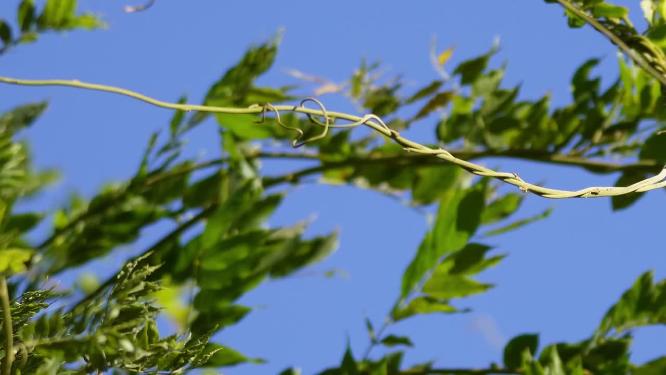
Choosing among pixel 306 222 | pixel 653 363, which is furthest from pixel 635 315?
pixel 306 222

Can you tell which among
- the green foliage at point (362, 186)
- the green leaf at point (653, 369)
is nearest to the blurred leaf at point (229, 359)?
the green foliage at point (362, 186)

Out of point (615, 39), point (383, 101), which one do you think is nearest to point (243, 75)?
point (383, 101)

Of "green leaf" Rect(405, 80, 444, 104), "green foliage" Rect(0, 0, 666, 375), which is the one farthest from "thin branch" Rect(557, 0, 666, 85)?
"green leaf" Rect(405, 80, 444, 104)

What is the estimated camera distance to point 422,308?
108 centimetres

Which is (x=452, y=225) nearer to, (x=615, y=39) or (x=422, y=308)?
(x=422, y=308)

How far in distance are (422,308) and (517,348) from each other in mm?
117

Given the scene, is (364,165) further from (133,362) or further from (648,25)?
(133,362)

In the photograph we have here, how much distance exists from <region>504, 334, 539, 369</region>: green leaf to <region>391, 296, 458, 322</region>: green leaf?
3.5 inches

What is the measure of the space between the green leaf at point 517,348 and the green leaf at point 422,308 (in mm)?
90

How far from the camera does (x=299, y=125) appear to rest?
1.33 m

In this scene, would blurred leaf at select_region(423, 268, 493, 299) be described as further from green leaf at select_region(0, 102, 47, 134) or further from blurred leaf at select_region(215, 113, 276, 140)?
green leaf at select_region(0, 102, 47, 134)

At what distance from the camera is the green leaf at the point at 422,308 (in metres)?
1.07

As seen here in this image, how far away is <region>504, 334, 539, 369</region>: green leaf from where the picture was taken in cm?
111

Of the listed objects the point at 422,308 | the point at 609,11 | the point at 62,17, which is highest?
the point at 62,17
